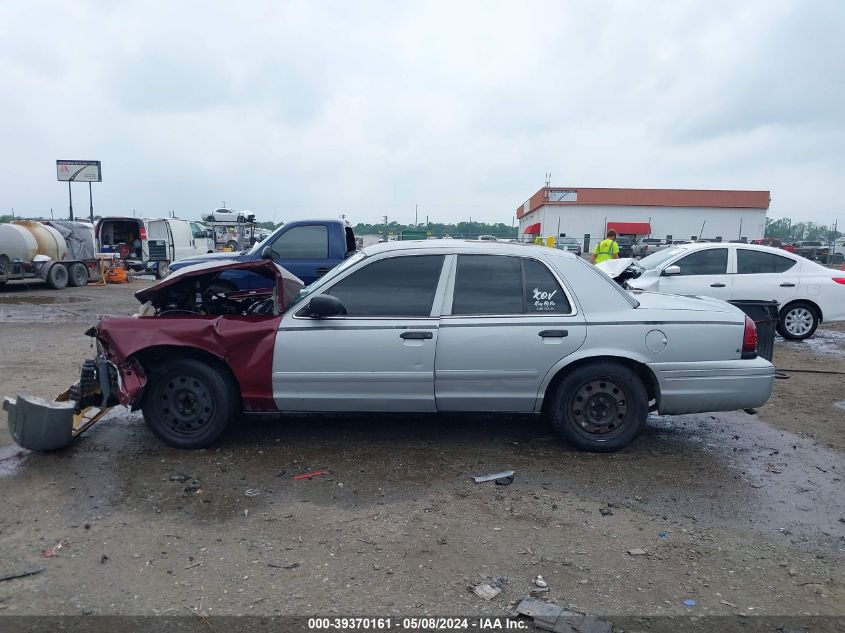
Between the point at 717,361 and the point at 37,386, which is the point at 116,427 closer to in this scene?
the point at 37,386

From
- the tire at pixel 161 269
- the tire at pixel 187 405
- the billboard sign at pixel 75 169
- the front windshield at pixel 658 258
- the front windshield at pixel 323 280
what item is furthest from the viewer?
the billboard sign at pixel 75 169

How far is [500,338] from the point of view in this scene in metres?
4.43

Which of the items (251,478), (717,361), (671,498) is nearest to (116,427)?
(251,478)

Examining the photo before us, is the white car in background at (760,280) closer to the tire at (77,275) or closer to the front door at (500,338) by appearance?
the front door at (500,338)

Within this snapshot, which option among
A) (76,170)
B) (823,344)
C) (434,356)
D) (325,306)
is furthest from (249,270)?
(76,170)

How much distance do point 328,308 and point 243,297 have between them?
4.92ft

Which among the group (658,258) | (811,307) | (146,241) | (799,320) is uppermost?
(146,241)

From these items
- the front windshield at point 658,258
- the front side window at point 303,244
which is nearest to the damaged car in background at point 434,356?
the front side window at point 303,244

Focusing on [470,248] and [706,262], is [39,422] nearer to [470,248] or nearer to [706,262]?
[470,248]

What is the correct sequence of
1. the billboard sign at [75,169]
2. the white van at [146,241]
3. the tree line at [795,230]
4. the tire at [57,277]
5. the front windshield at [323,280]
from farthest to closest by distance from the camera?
the tree line at [795,230], the billboard sign at [75,169], the white van at [146,241], the tire at [57,277], the front windshield at [323,280]

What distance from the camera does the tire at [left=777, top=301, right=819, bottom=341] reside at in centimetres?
977

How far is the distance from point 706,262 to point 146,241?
56.4 feet

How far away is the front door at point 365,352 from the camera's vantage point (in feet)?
14.5

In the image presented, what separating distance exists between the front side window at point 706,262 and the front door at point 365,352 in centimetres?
674
